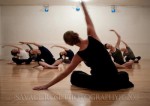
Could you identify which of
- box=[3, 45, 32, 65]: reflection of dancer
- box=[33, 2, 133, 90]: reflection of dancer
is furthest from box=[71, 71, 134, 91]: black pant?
box=[3, 45, 32, 65]: reflection of dancer

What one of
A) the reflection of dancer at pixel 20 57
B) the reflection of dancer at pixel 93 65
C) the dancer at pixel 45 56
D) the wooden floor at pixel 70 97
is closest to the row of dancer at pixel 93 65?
the reflection of dancer at pixel 93 65

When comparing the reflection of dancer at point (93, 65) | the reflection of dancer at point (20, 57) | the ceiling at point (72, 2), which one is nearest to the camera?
the reflection of dancer at point (93, 65)

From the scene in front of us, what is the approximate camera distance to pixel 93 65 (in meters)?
2.80

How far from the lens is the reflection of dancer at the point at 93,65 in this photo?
266 centimetres

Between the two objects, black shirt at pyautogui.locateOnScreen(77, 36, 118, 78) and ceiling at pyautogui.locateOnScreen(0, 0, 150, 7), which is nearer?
black shirt at pyautogui.locateOnScreen(77, 36, 118, 78)

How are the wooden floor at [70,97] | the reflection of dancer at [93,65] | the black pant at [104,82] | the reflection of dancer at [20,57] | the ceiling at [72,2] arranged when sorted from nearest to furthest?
the wooden floor at [70,97]
the reflection of dancer at [93,65]
the black pant at [104,82]
the reflection of dancer at [20,57]
the ceiling at [72,2]

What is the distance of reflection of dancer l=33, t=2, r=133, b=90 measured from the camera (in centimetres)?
266

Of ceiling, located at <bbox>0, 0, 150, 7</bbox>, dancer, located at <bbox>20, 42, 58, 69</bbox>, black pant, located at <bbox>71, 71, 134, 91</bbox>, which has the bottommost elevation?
black pant, located at <bbox>71, 71, 134, 91</bbox>

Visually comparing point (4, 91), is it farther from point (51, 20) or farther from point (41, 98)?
point (51, 20)

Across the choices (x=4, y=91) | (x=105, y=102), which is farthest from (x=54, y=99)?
(x=4, y=91)

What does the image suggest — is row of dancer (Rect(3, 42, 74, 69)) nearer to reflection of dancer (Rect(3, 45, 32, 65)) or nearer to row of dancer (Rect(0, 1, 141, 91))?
reflection of dancer (Rect(3, 45, 32, 65))

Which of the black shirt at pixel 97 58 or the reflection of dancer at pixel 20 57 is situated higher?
the reflection of dancer at pixel 20 57

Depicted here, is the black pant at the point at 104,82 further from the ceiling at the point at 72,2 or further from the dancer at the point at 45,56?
the ceiling at the point at 72,2

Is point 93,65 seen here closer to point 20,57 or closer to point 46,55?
point 46,55
